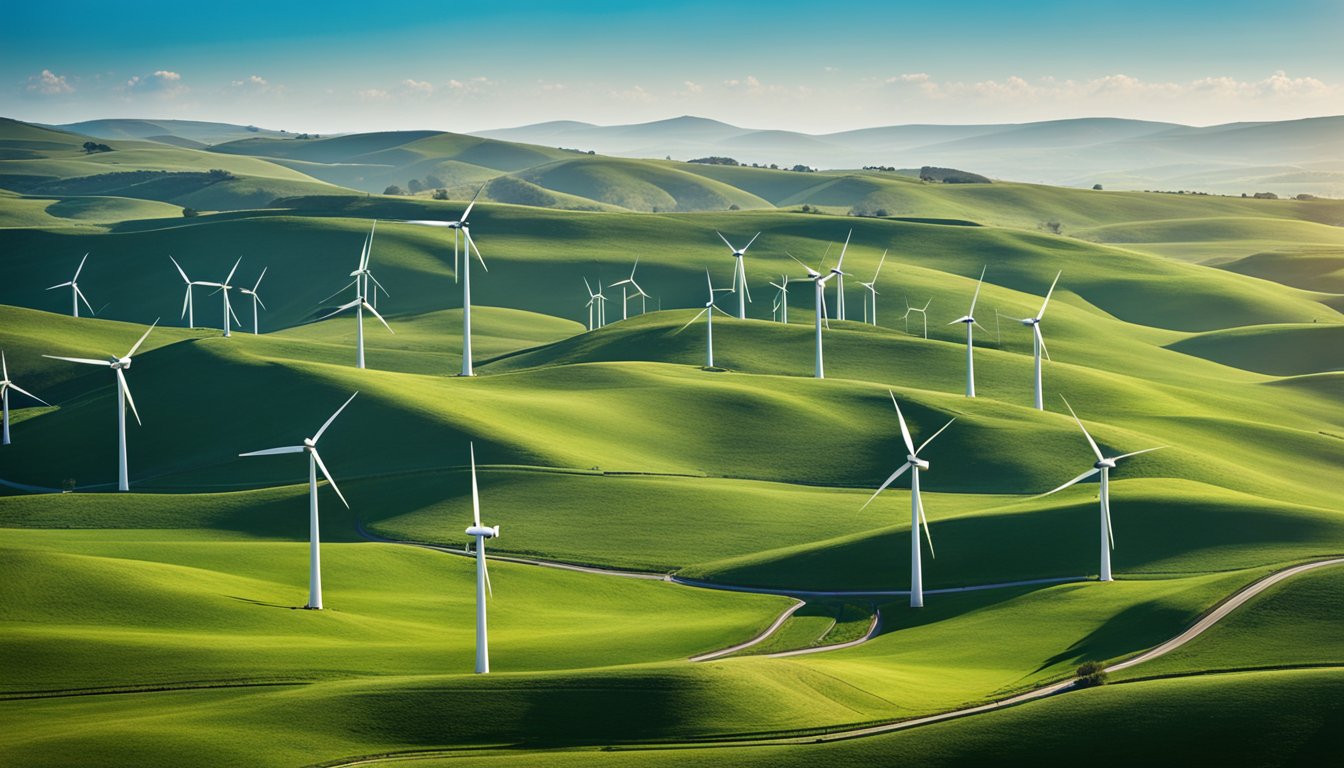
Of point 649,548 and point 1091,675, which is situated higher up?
point 1091,675

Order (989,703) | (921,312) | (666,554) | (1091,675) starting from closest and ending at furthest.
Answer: (989,703)
(1091,675)
(666,554)
(921,312)

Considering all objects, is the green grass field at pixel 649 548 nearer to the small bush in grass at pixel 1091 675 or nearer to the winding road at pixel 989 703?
→ the winding road at pixel 989 703

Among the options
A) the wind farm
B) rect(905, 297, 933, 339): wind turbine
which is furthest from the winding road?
rect(905, 297, 933, 339): wind turbine

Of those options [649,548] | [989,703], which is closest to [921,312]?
[649,548]

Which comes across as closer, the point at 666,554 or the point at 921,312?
the point at 666,554

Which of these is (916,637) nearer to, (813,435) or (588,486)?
(588,486)

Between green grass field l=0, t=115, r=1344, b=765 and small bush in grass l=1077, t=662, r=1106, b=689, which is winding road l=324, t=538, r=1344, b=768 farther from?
green grass field l=0, t=115, r=1344, b=765


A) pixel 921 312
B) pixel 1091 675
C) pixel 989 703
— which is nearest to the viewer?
pixel 989 703

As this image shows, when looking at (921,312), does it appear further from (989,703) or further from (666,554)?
(989,703)

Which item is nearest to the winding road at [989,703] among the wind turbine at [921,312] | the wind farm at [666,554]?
the wind farm at [666,554]
